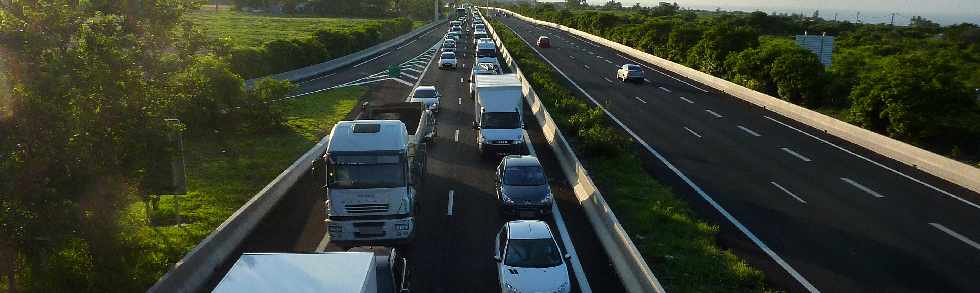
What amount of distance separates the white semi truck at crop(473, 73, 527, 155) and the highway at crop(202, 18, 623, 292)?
2.49ft

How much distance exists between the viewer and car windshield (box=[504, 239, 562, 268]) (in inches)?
560

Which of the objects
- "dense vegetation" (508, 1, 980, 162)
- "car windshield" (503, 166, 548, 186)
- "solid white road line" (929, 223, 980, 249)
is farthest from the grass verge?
"dense vegetation" (508, 1, 980, 162)

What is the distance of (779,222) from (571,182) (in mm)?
6735

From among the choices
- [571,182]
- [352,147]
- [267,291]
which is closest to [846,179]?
[571,182]

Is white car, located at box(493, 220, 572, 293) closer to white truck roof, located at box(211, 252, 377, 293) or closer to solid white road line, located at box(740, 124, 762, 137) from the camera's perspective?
white truck roof, located at box(211, 252, 377, 293)

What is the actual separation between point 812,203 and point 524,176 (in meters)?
9.57

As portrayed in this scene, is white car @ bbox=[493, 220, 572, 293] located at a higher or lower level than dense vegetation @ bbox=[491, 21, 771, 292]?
higher

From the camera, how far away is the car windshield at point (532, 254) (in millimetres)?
14234

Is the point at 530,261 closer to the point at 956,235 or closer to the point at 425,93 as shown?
the point at 956,235

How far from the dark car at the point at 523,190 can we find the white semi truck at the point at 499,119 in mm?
4992

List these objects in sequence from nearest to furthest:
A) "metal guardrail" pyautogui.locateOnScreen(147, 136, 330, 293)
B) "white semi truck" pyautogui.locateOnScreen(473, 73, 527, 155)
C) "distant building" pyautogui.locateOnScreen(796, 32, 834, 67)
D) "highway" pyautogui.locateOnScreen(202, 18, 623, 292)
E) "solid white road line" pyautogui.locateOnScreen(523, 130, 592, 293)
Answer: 1. "metal guardrail" pyautogui.locateOnScreen(147, 136, 330, 293)
2. "solid white road line" pyautogui.locateOnScreen(523, 130, 592, 293)
3. "highway" pyautogui.locateOnScreen(202, 18, 623, 292)
4. "white semi truck" pyautogui.locateOnScreen(473, 73, 527, 155)
5. "distant building" pyautogui.locateOnScreen(796, 32, 834, 67)

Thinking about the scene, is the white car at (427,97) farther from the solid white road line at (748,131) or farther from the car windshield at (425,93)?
the solid white road line at (748,131)

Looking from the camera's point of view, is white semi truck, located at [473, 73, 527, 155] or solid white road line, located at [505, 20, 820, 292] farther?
white semi truck, located at [473, 73, 527, 155]

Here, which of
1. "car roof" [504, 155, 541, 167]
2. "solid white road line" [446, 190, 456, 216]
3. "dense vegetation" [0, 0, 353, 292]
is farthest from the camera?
"car roof" [504, 155, 541, 167]
